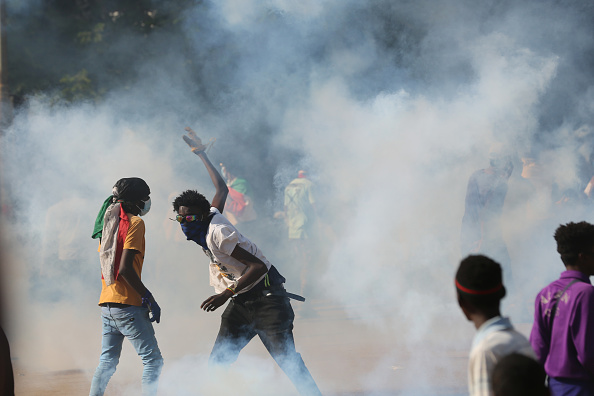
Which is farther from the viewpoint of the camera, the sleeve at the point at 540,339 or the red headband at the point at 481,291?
the sleeve at the point at 540,339

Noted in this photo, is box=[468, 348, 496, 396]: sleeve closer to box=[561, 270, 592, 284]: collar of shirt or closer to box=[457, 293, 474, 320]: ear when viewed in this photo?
box=[457, 293, 474, 320]: ear

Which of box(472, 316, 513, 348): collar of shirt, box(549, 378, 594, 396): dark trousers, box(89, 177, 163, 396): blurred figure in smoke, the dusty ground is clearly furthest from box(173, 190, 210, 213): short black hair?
box(472, 316, 513, 348): collar of shirt

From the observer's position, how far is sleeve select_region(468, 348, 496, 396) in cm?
174

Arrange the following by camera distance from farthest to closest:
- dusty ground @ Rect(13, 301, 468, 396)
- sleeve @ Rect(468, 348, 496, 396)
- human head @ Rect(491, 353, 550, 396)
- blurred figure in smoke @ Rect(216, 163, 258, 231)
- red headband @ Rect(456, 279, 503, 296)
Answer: blurred figure in smoke @ Rect(216, 163, 258, 231) → dusty ground @ Rect(13, 301, 468, 396) → red headband @ Rect(456, 279, 503, 296) → sleeve @ Rect(468, 348, 496, 396) → human head @ Rect(491, 353, 550, 396)

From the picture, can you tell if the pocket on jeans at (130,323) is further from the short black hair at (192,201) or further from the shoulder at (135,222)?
the short black hair at (192,201)

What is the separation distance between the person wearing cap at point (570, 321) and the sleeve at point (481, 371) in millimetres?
714

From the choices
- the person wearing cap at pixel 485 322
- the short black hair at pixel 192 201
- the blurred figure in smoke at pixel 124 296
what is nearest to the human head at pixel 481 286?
the person wearing cap at pixel 485 322

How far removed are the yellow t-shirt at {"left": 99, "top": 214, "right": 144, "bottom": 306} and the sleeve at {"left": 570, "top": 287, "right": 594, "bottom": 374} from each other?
83.5 inches

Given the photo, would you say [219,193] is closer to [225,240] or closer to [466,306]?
[225,240]

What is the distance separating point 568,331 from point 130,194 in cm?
227

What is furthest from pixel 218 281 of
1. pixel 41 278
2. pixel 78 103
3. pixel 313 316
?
pixel 78 103

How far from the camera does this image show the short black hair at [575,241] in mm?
2512

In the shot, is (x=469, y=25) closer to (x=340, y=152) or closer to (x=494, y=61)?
(x=494, y=61)

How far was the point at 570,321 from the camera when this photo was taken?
7.70ft
